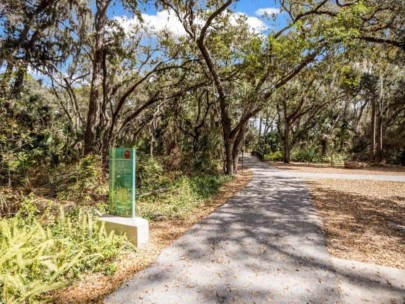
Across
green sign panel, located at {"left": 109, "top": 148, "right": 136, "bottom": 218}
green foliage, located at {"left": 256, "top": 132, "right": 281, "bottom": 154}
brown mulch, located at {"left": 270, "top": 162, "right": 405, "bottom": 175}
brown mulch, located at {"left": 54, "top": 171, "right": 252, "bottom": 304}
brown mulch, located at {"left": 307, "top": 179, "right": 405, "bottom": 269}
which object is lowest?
brown mulch, located at {"left": 54, "top": 171, "right": 252, "bottom": 304}

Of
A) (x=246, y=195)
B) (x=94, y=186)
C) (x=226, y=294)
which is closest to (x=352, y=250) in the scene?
(x=226, y=294)

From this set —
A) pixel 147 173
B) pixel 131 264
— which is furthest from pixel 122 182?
pixel 147 173

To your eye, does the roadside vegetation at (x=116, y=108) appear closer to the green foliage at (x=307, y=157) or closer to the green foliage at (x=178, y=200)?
the green foliage at (x=178, y=200)

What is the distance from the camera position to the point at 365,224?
217 inches

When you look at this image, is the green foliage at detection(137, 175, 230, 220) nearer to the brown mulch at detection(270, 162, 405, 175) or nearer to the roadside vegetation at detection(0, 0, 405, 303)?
the roadside vegetation at detection(0, 0, 405, 303)

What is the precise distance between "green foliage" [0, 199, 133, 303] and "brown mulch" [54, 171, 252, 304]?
0.13 m

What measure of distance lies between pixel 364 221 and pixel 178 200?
14.0 ft

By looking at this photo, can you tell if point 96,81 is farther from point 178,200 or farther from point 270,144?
point 270,144

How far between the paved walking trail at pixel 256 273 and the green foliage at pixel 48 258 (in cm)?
64

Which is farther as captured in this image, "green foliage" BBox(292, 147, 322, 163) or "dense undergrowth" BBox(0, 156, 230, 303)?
"green foliage" BBox(292, 147, 322, 163)

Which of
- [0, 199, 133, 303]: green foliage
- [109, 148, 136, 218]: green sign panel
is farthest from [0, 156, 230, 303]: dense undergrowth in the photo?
[109, 148, 136, 218]: green sign panel

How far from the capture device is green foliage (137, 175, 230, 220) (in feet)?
20.5

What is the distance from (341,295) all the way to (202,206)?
443 centimetres

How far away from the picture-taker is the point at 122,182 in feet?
15.7
